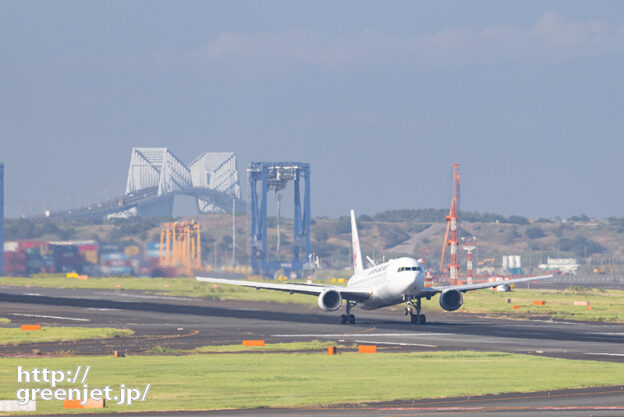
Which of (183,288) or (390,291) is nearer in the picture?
(390,291)

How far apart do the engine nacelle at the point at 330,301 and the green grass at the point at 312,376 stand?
26.6 meters

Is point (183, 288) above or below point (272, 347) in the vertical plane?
above

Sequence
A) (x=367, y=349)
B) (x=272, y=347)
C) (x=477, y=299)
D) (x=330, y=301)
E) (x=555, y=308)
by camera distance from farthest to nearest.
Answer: (x=477, y=299) → (x=555, y=308) → (x=330, y=301) → (x=272, y=347) → (x=367, y=349)

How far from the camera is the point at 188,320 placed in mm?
83688

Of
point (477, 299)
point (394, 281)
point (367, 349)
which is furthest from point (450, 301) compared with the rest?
point (477, 299)

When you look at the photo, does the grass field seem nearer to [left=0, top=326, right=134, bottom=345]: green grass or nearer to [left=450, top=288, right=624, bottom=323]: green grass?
[left=450, top=288, right=624, bottom=323]: green grass

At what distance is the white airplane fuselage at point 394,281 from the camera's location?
243ft

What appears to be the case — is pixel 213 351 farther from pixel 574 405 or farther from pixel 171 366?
pixel 574 405

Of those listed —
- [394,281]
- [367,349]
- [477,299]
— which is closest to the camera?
[367,349]

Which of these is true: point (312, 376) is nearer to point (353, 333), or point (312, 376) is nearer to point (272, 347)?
point (272, 347)

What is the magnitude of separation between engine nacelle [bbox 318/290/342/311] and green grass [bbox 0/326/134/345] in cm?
1527

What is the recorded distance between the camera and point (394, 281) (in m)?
74.8

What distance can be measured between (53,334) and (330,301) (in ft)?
71.0

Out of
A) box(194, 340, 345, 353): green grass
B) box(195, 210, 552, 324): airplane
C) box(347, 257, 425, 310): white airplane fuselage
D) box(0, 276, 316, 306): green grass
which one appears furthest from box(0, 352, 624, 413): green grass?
box(0, 276, 316, 306): green grass
